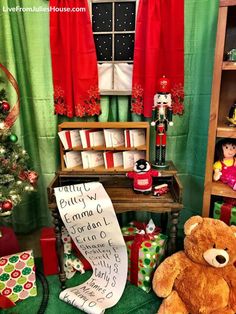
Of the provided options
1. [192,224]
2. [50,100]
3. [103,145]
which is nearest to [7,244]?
[103,145]

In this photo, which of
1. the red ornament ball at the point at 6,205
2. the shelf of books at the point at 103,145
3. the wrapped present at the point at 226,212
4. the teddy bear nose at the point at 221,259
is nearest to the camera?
the teddy bear nose at the point at 221,259

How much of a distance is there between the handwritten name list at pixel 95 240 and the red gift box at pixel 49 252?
0.21 meters

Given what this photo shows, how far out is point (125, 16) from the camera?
1.65 m

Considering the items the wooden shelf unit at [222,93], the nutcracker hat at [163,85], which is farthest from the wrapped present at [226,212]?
the nutcracker hat at [163,85]

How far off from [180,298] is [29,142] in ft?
4.50

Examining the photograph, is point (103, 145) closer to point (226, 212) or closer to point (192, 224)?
point (192, 224)

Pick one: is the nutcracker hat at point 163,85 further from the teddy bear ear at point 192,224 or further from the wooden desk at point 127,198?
the teddy bear ear at point 192,224

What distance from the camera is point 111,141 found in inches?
64.7

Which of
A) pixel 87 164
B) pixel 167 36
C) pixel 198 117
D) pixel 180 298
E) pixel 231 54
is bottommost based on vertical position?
pixel 180 298

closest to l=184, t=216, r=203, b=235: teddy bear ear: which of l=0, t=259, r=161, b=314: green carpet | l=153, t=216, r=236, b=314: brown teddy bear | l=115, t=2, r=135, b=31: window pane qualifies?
l=153, t=216, r=236, b=314: brown teddy bear

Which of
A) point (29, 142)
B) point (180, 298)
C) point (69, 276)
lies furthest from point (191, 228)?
point (29, 142)

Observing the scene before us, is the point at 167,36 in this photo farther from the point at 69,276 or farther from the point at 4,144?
the point at 69,276

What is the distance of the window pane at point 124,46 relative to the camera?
1.68 meters

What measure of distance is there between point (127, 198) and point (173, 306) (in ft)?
1.93
